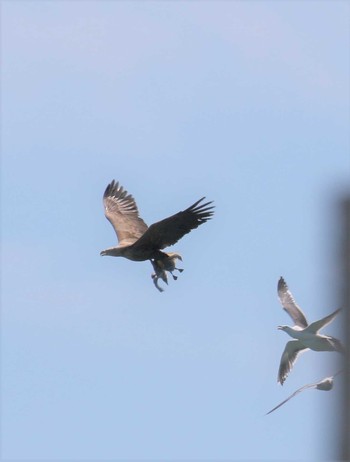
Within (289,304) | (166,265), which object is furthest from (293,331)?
(166,265)

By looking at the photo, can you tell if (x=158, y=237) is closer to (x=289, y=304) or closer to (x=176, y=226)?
(x=176, y=226)

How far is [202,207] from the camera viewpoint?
63.1 ft

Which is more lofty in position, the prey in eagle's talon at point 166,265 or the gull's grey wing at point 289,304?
the prey in eagle's talon at point 166,265

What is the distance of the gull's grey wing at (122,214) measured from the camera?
22.7 meters

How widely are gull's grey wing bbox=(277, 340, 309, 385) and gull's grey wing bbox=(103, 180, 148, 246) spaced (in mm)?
3693

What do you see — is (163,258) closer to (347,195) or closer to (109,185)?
(109,185)

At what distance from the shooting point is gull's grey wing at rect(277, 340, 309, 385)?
2495cm

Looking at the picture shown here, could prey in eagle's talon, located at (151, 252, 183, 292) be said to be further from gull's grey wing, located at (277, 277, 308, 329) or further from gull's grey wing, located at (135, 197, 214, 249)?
gull's grey wing, located at (277, 277, 308, 329)

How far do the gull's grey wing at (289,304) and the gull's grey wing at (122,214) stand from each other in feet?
11.9

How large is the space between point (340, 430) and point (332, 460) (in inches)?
1.9

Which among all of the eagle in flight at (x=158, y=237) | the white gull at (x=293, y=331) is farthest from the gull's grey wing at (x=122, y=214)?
the white gull at (x=293, y=331)

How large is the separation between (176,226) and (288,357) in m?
6.87

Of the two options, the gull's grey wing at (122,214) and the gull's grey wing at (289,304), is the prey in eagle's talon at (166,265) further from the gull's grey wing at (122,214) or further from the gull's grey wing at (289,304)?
the gull's grey wing at (289,304)

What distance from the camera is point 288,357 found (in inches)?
1007
